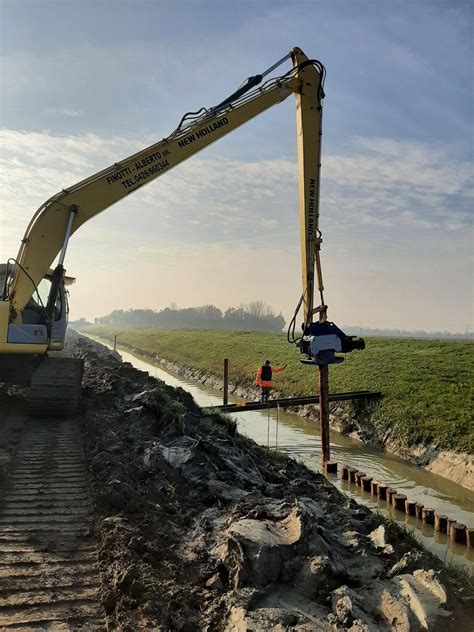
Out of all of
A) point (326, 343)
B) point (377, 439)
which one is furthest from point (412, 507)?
point (377, 439)

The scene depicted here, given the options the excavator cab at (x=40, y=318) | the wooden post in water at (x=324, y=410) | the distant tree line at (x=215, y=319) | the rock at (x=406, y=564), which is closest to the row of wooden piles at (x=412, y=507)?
the wooden post in water at (x=324, y=410)

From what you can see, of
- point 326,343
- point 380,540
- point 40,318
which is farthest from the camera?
point 40,318

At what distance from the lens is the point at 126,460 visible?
311 inches

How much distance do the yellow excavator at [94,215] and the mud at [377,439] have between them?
437 centimetres

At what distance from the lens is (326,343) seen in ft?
35.7

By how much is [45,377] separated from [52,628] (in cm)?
792

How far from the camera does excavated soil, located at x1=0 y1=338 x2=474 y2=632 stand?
4258 millimetres

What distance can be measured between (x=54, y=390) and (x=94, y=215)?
425cm

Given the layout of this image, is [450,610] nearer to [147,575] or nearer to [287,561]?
[287,561]

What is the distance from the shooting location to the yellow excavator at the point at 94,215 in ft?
35.9

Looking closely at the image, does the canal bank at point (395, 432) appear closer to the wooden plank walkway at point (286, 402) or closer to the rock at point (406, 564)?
the wooden plank walkway at point (286, 402)

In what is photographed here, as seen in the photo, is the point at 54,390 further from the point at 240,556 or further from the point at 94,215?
the point at 240,556

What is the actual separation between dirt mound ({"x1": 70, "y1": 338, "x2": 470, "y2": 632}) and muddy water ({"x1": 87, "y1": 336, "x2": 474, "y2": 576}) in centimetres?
227

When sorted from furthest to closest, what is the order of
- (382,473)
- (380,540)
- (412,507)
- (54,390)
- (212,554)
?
(382,473) → (54,390) → (412,507) → (380,540) → (212,554)
